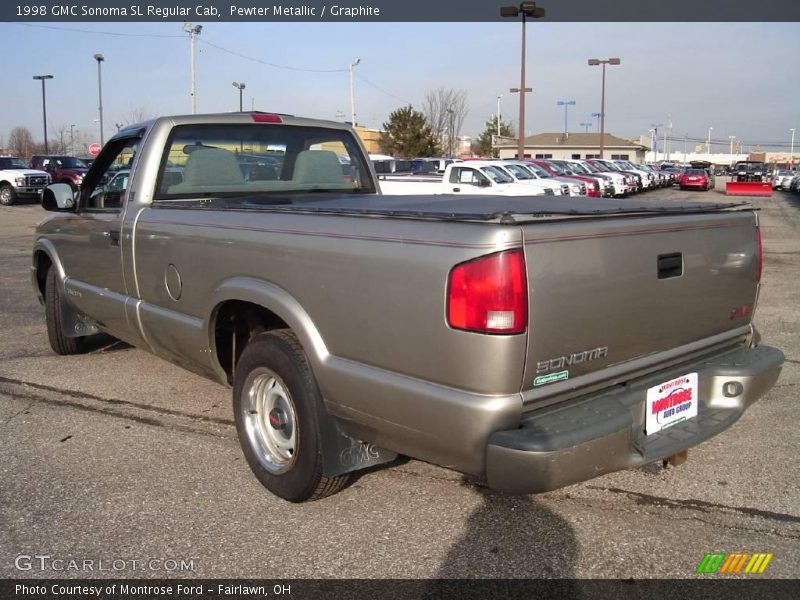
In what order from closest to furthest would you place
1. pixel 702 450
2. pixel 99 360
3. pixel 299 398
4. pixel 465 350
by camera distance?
pixel 465 350
pixel 299 398
pixel 702 450
pixel 99 360

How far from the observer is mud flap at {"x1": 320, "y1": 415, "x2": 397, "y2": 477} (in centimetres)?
318

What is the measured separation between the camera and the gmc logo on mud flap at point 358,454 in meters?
3.25

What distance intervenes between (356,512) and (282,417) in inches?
23.2

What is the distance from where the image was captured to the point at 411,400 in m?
2.72

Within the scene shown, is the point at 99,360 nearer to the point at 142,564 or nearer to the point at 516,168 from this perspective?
the point at 142,564

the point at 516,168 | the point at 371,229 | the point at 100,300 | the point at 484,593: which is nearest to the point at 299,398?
the point at 371,229

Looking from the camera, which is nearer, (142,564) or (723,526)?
(142,564)

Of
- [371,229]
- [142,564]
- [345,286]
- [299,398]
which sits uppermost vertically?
[371,229]

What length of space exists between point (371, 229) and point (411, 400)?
703mm

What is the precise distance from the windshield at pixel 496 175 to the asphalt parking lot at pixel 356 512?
1606 centimetres

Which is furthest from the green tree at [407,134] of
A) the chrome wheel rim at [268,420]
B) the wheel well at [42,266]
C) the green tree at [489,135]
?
the chrome wheel rim at [268,420]

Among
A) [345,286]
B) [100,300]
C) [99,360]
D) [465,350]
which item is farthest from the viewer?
[99,360]

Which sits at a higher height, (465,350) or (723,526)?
(465,350)

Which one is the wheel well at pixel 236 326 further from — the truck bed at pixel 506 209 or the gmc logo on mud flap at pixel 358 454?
the gmc logo on mud flap at pixel 358 454
